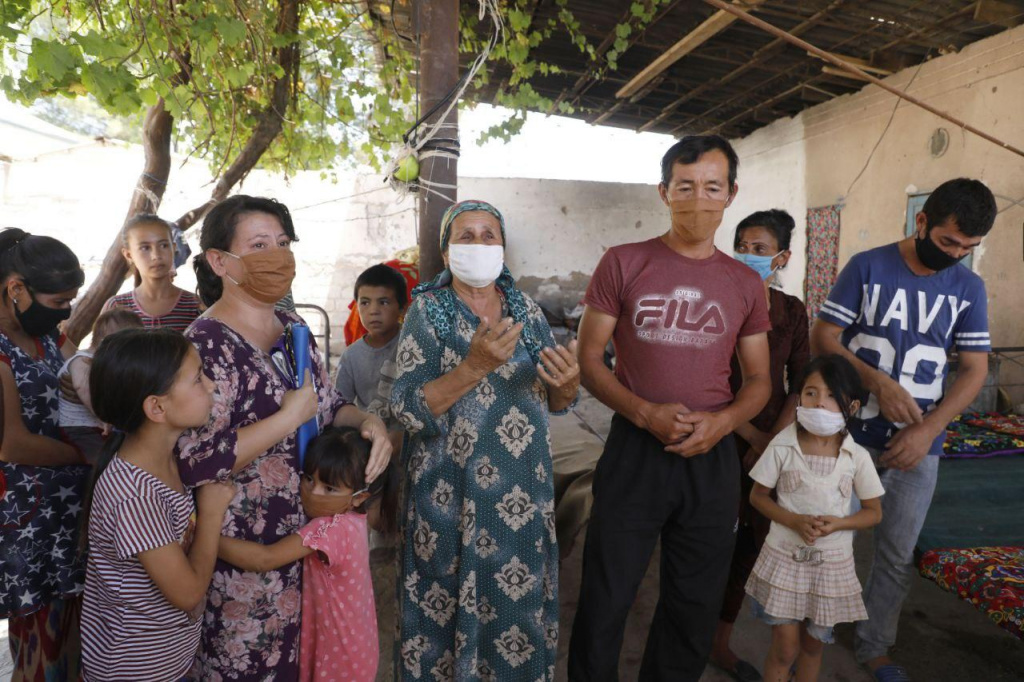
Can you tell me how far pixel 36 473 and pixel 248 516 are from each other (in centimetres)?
87

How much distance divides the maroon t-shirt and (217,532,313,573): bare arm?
3.94 feet

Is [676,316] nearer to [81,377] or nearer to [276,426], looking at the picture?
[276,426]

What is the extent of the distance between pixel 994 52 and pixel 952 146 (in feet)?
2.96

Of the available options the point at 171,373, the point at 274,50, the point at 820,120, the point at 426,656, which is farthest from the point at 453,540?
the point at 820,120

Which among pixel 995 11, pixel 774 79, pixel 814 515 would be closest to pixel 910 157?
pixel 995 11

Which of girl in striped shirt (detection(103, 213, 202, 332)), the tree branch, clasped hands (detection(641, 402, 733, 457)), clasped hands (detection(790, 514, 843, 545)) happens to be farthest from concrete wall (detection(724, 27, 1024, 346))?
girl in striped shirt (detection(103, 213, 202, 332))

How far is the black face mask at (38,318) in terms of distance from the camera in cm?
194

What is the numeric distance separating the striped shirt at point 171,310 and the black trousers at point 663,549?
2095 mm

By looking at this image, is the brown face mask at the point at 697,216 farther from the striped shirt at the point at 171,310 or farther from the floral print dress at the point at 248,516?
the striped shirt at the point at 171,310

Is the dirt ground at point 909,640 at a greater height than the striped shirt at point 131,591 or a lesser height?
lesser

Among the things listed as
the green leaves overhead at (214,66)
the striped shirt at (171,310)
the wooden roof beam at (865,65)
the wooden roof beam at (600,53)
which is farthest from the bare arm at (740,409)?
the wooden roof beam at (865,65)

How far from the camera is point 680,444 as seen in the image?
198cm

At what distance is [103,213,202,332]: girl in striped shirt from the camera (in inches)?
116

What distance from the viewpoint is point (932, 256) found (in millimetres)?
2377
